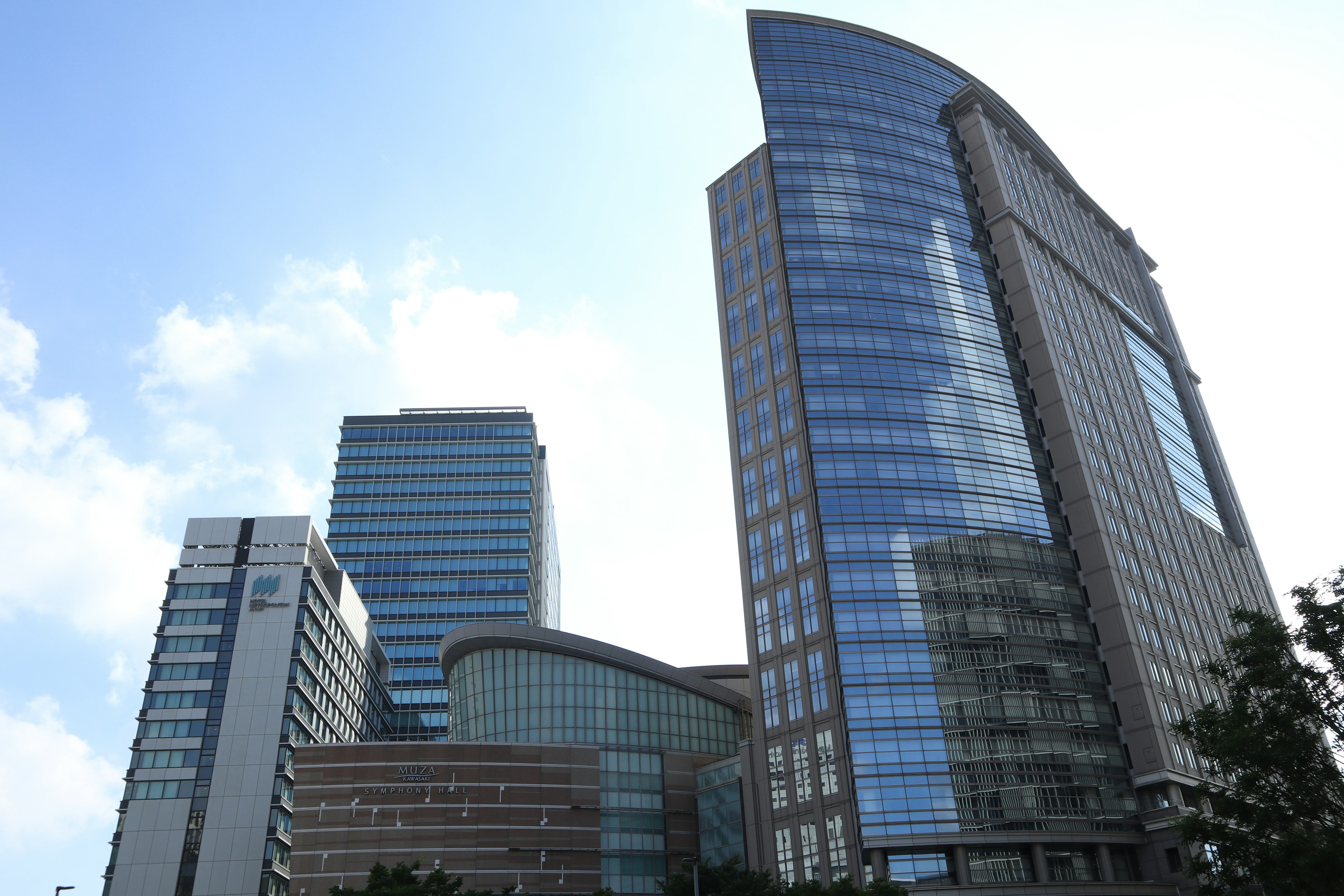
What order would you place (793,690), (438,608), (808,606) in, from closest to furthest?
(793,690) → (808,606) → (438,608)

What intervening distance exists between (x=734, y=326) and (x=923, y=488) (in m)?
31.1

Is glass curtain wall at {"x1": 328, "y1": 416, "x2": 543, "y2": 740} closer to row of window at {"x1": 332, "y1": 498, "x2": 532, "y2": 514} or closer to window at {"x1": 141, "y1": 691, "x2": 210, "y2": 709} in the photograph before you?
row of window at {"x1": 332, "y1": 498, "x2": 532, "y2": 514}

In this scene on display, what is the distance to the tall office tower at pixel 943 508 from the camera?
9038cm

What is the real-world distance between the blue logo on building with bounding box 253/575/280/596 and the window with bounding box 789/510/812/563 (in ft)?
204

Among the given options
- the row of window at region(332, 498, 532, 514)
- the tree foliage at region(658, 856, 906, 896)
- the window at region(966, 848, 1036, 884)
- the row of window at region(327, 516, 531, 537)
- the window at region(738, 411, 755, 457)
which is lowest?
the tree foliage at region(658, 856, 906, 896)

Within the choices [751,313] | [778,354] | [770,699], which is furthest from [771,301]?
[770,699]

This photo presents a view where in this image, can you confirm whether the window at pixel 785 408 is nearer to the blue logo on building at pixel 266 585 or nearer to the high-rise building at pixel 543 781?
the high-rise building at pixel 543 781

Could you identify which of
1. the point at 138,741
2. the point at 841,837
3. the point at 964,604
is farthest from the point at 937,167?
the point at 138,741

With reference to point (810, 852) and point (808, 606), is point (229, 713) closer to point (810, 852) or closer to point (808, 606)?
point (808, 606)

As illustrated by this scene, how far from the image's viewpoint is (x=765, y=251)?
401ft

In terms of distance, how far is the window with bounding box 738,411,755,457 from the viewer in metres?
114

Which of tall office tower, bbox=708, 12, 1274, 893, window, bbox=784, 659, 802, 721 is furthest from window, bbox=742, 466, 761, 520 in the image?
window, bbox=784, 659, 802, 721

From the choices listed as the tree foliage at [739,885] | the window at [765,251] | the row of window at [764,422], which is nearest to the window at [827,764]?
the tree foliage at [739,885]

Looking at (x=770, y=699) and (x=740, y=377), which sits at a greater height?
(x=740, y=377)
